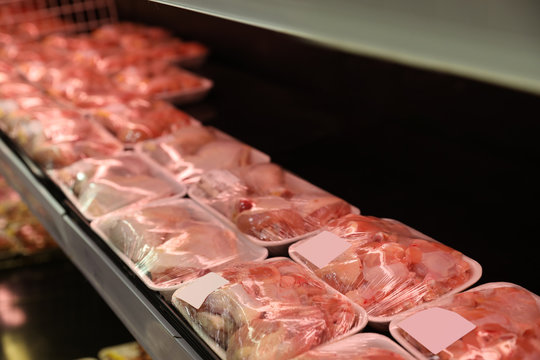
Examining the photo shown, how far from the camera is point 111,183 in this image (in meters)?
1.61

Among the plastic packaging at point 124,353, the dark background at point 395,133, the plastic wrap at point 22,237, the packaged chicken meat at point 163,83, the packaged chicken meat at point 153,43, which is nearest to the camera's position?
the dark background at point 395,133

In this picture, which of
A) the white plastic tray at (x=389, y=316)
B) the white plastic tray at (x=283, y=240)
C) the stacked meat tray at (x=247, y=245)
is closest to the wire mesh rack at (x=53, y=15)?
the stacked meat tray at (x=247, y=245)

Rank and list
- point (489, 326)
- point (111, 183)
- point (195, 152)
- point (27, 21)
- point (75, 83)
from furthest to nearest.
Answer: point (27, 21)
point (75, 83)
point (195, 152)
point (111, 183)
point (489, 326)

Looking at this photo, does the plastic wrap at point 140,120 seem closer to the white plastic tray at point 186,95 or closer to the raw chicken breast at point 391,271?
the white plastic tray at point 186,95

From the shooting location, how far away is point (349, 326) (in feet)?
3.48

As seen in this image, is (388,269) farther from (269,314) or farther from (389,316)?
(269,314)

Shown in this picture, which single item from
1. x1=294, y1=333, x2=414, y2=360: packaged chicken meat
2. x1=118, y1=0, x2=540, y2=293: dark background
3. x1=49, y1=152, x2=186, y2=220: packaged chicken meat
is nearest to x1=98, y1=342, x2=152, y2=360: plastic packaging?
x1=49, y1=152, x2=186, y2=220: packaged chicken meat

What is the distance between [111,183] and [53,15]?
2.60m

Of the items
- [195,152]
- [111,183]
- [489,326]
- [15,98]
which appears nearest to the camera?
[489,326]

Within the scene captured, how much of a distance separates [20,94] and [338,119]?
1297mm

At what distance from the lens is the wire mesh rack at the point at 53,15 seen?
3.56 metres

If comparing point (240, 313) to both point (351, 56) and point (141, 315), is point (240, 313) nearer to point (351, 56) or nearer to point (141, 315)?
point (141, 315)

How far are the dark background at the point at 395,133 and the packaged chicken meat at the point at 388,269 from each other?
119 mm

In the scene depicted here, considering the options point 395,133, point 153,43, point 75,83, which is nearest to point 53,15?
point 153,43
